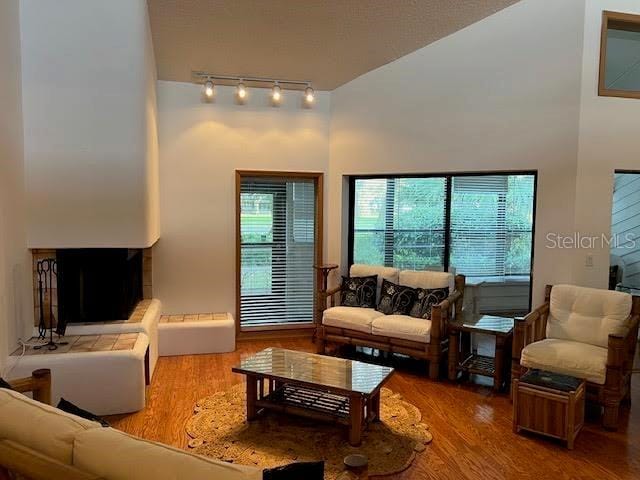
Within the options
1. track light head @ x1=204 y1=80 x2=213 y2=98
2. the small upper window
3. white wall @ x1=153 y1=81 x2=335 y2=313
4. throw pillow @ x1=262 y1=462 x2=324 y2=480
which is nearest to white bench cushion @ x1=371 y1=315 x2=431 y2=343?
white wall @ x1=153 y1=81 x2=335 y2=313

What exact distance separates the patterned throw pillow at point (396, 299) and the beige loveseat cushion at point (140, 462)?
3648 mm

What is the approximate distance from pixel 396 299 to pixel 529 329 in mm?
1380

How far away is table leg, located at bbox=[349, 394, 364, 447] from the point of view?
3.10 meters

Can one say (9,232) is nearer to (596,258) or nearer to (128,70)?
(128,70)

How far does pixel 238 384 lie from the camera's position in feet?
13.9

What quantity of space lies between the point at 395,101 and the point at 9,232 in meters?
3.88

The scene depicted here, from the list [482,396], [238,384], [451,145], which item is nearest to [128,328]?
[238,384]

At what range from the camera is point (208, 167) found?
5.42 metres

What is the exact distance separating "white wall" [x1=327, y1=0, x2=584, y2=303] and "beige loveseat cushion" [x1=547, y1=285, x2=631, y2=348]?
0.30 metres

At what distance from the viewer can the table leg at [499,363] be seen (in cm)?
409

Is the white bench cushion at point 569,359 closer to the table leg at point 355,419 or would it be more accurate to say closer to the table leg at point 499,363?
the table leg at point 499,363

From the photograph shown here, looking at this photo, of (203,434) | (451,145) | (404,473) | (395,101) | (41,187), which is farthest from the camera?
(395,101)

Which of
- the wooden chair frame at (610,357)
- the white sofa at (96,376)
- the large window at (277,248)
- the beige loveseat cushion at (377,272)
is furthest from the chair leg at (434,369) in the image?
the white sofa at (96,376)

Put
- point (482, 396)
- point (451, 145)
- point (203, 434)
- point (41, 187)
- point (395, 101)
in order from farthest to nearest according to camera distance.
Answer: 1. point (395, 101)
2. point (451, 145)
3. point (482, 396)
4. point (41, 187)
5. point (203, 434)
